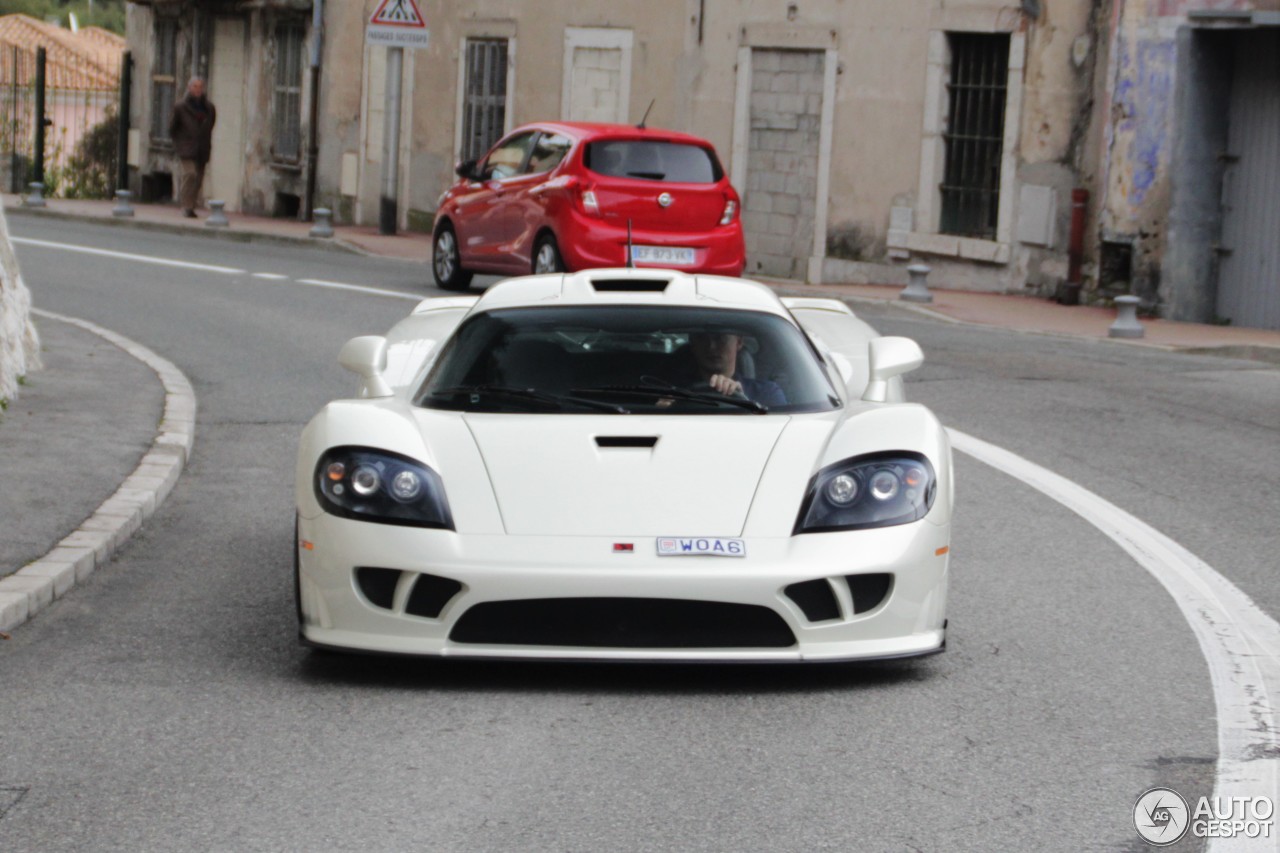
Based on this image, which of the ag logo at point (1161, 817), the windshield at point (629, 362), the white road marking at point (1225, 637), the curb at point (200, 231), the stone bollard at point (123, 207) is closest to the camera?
the ag logo at point (1161, 817)

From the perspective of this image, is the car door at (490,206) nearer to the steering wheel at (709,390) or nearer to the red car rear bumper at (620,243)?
the red car rear bumper at (620,243)

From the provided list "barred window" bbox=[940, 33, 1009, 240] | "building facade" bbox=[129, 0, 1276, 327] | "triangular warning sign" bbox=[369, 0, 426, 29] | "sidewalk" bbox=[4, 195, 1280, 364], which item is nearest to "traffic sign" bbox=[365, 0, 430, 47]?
"triangular warning sign" bbox=[369, 0, 426, 29]

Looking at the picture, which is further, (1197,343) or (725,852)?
(1197,343)

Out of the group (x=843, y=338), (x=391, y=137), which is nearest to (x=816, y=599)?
(x=843, y=338)

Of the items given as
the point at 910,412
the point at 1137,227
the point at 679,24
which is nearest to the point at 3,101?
the point at 679,24

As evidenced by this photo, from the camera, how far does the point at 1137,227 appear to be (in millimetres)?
20297

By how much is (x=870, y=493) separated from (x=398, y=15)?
867 inches

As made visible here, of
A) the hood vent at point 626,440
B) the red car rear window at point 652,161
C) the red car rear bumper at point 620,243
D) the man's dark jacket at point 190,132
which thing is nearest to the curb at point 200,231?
the man's dark jacket at point 190,132

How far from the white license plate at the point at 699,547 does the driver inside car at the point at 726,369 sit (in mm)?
985

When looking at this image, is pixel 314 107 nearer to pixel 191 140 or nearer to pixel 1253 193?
pixel 191 140

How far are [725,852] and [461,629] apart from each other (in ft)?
4.81

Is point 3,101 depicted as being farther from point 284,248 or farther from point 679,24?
point 679,24

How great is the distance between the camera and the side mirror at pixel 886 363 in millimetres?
6715

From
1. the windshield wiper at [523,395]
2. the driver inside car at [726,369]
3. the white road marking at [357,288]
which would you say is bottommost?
the white road marking at [357,288]
